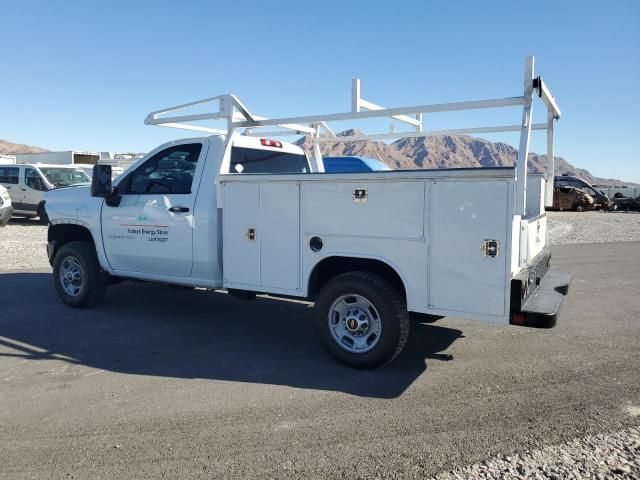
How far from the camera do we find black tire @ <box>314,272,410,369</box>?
471 cm

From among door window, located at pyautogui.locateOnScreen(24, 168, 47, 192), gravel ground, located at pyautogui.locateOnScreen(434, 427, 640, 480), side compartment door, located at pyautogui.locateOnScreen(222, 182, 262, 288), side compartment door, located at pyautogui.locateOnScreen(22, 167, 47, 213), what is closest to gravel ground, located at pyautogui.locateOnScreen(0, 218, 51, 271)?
side compartment door, located at pyautogui.locateOnScreen(22, 167, 47, 213)

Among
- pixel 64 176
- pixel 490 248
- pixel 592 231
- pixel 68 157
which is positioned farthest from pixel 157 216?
pixel 68 157

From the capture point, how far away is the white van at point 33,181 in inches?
689

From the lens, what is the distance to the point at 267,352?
5500 millimetres

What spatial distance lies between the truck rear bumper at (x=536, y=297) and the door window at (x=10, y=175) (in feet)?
56.3

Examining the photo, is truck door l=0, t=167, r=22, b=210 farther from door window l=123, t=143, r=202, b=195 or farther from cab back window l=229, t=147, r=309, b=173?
cab back window l=229, t=147, r=309, b=173

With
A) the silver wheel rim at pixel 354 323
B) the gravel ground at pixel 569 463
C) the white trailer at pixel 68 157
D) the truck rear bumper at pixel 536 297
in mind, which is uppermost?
the white trailer at pixel 68 157

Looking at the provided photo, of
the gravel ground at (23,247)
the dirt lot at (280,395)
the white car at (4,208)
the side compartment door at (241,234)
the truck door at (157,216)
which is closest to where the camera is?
the dirt lot at (280,395)

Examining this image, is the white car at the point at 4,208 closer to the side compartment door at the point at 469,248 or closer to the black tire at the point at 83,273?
the black tire at the point at 83,273

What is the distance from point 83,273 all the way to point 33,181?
1243cm

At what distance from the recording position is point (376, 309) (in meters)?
4.77

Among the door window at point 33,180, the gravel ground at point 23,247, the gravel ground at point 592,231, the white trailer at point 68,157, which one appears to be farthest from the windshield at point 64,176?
the gravel ground at point 592,231

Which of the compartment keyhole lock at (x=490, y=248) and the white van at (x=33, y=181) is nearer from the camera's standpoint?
the compartment keyhole lock at (x=490, y=248)

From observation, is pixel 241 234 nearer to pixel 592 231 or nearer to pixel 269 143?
pixel 269 143
